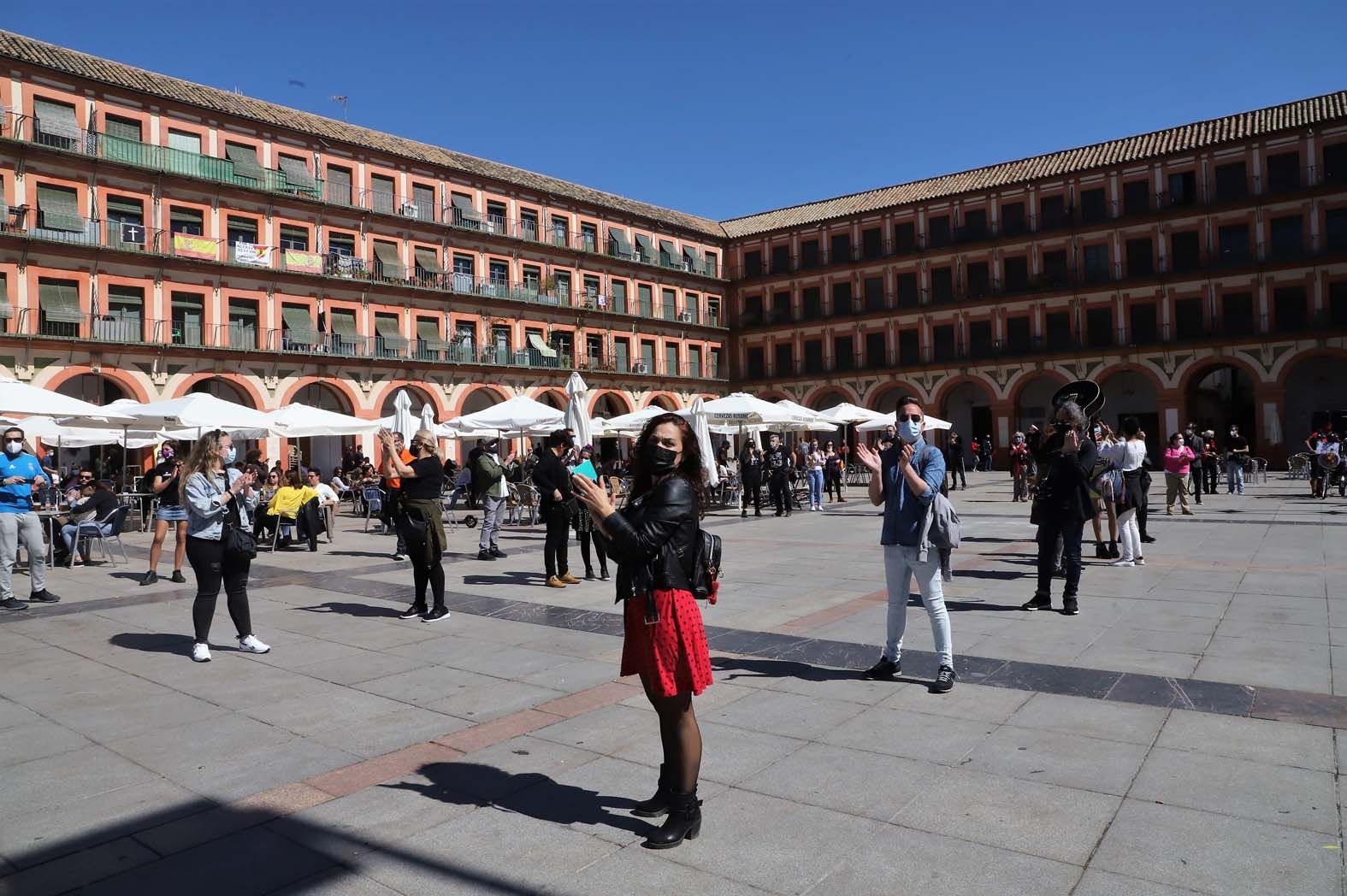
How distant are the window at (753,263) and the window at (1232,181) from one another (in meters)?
20.8

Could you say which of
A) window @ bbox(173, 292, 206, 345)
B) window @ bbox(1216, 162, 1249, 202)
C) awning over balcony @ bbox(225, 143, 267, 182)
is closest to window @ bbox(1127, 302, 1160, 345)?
window @ bbox(1216, 162, 1249, 202)

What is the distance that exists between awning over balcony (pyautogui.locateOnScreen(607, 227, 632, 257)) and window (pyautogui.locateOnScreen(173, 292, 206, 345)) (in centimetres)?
1888

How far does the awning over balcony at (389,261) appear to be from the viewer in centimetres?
3281

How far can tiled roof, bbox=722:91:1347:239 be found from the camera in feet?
111

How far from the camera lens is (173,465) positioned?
40.8 ft

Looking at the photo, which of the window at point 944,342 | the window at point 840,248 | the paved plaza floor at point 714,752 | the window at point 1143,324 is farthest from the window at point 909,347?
the paved plaza floor at point 714,752

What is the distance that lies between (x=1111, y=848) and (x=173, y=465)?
41.9 ft

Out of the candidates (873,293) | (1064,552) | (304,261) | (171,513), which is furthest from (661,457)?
(873,293)

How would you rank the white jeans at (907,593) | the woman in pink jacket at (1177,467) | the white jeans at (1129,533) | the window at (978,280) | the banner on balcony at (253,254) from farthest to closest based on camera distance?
the window at (978,280), the banner on balcony at (253,254), the woman in pink jacket at (1177,467), the white jeans at (1129,533), the white jeans at (907,593)

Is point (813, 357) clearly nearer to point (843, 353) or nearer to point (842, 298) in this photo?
point (843, 353)

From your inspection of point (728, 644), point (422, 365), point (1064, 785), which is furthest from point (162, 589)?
point (422, 365)

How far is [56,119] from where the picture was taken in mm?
25438

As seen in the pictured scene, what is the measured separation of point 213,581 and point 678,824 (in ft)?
14.7

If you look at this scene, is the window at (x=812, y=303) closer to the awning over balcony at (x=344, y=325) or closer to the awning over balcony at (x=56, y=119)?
the awning over balcony at (x=344, y=325)
